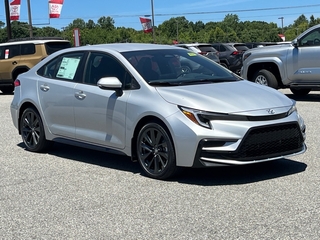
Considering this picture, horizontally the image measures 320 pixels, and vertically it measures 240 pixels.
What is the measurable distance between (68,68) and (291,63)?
7.98 meters

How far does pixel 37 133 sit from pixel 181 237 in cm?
430

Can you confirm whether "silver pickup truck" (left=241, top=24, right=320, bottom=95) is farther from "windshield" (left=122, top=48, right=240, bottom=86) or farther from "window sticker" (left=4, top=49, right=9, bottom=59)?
"window sticker" (left=4, top=49, right=9, bottom=59)

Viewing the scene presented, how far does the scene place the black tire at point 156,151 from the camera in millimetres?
6293

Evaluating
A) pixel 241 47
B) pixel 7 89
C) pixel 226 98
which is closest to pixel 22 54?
pixel 7 89

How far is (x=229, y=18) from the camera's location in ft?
540

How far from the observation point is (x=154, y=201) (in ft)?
18.8

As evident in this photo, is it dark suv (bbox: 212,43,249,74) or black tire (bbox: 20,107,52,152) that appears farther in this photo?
dark suv (bbox: 212,43,249,74)

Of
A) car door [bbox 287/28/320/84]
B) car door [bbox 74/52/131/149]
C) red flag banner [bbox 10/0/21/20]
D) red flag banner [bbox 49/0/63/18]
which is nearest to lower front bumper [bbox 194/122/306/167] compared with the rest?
car door [bbox 74/52/131/149]

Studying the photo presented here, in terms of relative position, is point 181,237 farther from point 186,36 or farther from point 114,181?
point 186,36

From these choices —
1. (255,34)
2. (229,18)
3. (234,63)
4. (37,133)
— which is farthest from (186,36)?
(37,133)

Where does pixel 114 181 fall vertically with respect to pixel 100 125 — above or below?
below

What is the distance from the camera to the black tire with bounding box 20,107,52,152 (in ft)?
27.3

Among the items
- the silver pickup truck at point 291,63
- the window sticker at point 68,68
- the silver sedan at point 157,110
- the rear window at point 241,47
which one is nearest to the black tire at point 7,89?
the silver pickup truck at point 291,63

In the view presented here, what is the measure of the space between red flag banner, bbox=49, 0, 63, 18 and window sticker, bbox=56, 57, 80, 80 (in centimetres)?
2356
